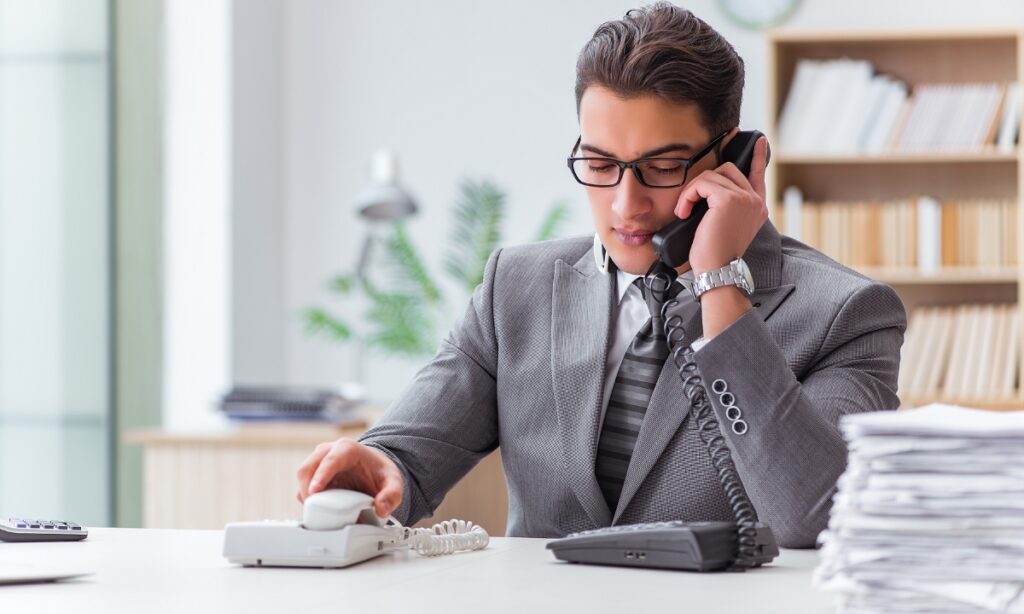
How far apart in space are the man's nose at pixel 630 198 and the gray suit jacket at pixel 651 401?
17cm

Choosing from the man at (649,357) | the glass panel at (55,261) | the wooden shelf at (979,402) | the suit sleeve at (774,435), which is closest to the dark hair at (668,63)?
the man at (649,357)

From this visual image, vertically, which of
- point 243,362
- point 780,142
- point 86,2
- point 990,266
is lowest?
point 243,362

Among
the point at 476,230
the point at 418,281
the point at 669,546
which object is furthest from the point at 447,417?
the point at 476,230

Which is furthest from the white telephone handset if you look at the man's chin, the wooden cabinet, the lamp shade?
the lamp shade

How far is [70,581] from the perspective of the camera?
1.17 m

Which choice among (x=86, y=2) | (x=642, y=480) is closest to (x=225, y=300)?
(x=86, y=2)

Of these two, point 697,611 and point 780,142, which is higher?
point 780,142

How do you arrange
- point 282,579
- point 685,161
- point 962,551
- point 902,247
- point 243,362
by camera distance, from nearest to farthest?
1. point 962,551
2. point 282,579
3. point 685,161
4. point 902,247
5. point 243,362

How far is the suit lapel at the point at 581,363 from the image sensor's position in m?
1.65

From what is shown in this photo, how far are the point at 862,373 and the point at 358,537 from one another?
683 millimetres

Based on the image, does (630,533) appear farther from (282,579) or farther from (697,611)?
(282,579)

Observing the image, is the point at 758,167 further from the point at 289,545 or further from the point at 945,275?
the point at 945,275

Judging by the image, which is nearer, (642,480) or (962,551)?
(962,551)

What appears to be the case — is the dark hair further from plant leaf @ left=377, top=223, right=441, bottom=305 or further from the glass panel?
plant leaf @ left=377, top=223, right=441, bottom=305
